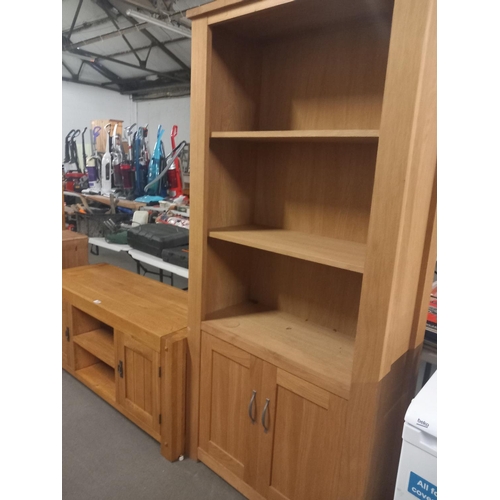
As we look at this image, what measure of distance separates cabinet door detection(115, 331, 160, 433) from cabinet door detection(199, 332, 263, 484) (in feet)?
0.87

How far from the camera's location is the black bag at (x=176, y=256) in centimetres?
274

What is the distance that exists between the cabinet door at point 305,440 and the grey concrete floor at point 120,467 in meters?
0.38

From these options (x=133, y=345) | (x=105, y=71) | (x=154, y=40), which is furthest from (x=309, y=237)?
(x=105, y=71)

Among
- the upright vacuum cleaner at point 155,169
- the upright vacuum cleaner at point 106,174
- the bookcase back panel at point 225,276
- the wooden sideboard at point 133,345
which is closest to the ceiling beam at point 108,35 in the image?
the upright vacuum cleaner at point 155,169

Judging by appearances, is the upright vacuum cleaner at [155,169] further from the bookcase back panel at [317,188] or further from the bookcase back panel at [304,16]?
the bookcase back panel at [304,16]

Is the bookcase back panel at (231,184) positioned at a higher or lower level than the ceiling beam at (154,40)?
lower

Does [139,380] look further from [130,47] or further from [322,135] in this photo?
[130,47]

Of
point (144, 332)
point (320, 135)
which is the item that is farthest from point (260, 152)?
point (144, 332)

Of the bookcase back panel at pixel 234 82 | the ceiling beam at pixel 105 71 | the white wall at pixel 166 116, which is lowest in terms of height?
the bookcase back panel at pixel 234 82

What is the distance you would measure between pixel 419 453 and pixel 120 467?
1419mm

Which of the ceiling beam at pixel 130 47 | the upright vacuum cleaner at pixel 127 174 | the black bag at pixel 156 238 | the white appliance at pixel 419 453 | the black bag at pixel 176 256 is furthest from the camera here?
the upright vacuum cleaner at pixel 127 174

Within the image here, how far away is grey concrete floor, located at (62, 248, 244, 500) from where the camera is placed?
1.71 metres

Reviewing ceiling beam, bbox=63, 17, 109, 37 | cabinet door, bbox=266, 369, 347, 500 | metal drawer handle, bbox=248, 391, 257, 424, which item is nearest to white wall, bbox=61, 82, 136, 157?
ceiling beam, bbox=63, 17, 109, 37
